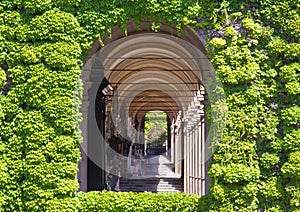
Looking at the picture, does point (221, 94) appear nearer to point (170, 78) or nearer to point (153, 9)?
point (153, 9)

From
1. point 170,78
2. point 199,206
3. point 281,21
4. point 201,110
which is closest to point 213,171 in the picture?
point 199,206

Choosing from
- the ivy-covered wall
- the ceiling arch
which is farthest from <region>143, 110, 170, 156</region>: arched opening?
the ivy-covered wall

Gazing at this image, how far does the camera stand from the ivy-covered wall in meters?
9.60

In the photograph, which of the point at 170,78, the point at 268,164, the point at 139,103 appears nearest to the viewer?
the point at 268,164

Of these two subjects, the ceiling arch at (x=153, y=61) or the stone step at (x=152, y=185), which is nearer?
the ceiling arch at (x=153, y=61)

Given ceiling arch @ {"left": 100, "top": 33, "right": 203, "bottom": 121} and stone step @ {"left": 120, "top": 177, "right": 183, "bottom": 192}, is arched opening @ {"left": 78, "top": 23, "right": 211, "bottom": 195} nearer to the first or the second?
ceiling arch @ {"left": 100, "top": 33, "right": 203, "bottom": 121}

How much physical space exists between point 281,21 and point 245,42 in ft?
2.36

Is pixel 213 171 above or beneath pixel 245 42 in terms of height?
beneath

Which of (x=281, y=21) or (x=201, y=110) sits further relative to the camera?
(x=201, y=110)

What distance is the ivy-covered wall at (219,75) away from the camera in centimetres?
960

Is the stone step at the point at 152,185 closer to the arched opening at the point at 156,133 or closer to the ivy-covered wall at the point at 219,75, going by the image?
the ivy-covered wall at the point at 219,75

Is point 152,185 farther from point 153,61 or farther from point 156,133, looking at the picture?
point 156,133

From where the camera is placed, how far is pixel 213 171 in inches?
381

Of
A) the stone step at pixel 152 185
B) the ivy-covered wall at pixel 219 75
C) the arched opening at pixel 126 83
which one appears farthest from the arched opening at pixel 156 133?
the ivy-covered wall at pixel 219 75
